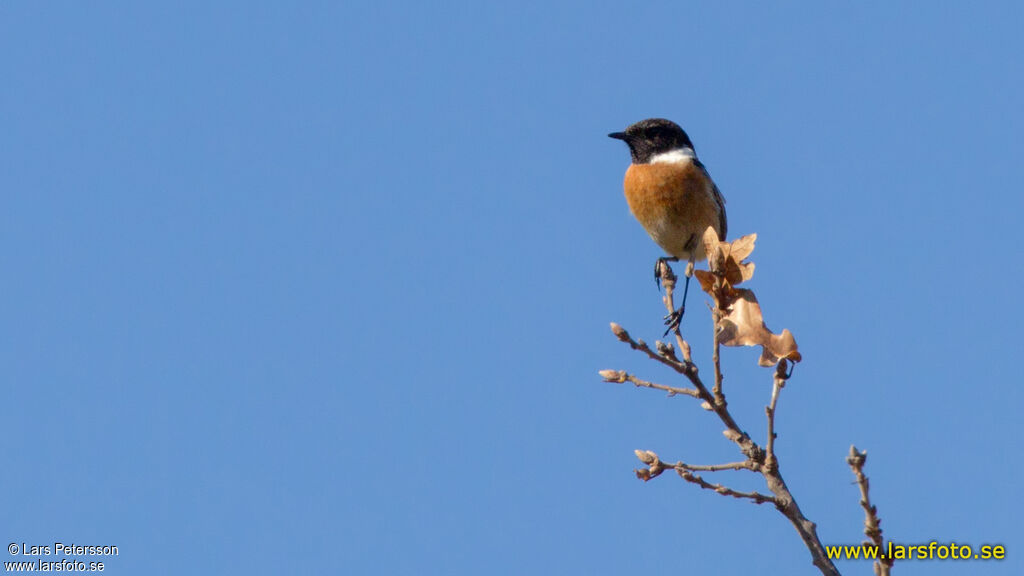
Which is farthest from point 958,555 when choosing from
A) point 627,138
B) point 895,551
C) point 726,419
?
point 627,138

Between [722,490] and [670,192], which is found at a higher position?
[670,192]

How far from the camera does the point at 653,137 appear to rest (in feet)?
30.9

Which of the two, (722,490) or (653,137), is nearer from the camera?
(722,490)

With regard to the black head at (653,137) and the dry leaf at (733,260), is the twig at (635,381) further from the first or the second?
the black head at (653,137)

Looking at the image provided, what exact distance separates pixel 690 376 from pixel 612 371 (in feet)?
1.12

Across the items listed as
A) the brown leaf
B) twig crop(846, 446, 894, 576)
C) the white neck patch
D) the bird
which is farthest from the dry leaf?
the white neck patch

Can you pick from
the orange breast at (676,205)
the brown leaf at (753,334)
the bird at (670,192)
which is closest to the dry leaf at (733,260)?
the brown leaf at (753,334)

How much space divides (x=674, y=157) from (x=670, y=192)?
0.52 meters

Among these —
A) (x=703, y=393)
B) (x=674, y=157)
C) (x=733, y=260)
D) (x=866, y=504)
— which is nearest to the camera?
(x=866, y=504)

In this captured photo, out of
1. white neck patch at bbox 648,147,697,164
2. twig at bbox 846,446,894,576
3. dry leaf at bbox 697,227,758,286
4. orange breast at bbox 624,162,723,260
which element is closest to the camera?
twig at bbox 846,446,894,576

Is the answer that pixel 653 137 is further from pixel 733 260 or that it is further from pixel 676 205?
pixel 733 260

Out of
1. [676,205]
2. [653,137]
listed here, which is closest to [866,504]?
[676,205]

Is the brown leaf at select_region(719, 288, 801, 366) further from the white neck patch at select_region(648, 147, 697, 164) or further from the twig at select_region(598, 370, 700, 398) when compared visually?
the white neck patch at select_region(648, 147, 697, 164)

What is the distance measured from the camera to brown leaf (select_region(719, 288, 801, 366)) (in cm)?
438
